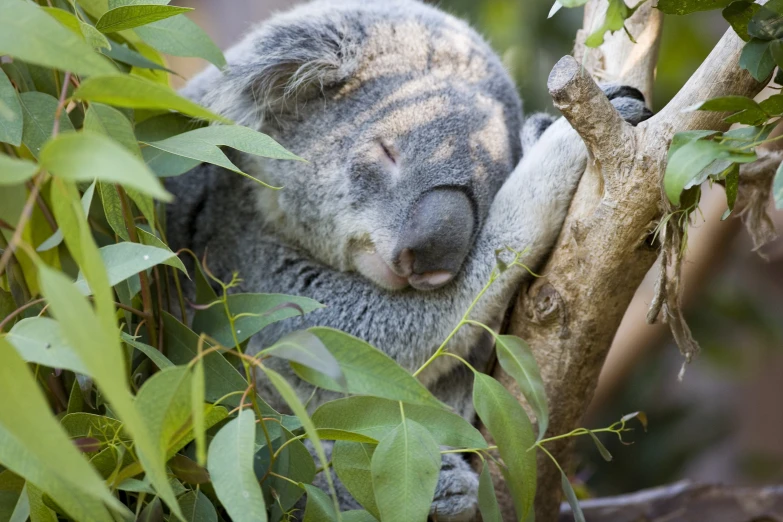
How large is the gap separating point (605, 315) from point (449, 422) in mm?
568

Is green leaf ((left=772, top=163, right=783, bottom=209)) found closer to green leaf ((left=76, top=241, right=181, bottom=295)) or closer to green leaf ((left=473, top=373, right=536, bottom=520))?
green leaf ((left=473, top=373, right=536, bottom=520))

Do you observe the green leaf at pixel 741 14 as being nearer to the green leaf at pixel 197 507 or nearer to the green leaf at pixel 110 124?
the green leaf at pixel 110 124

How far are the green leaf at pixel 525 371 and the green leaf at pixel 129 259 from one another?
1.88 feet

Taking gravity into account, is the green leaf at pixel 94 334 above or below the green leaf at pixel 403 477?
above

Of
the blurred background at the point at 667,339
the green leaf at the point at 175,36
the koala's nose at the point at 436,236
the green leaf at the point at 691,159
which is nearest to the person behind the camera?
the green leaf at the point at 691,159

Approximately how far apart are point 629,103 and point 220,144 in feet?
3.05

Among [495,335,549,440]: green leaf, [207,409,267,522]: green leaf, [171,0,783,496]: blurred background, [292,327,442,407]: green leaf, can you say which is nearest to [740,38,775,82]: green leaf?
[495,335,549,440]: green leaf

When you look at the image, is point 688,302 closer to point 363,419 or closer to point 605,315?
point 605,315

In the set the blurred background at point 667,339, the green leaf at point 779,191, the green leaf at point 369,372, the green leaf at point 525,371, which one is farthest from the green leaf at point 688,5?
the blurred background at point 667,339

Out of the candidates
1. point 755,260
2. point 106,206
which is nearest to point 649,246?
point 106,206

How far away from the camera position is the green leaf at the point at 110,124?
112 centimetres

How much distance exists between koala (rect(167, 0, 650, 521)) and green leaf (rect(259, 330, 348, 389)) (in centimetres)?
86

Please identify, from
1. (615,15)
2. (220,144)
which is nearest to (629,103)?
(615,15)

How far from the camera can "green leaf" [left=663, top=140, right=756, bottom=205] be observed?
1065 mm
